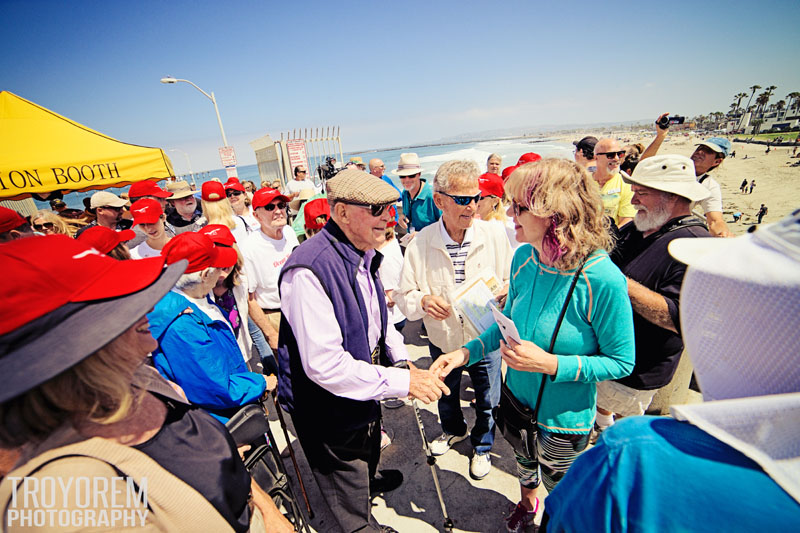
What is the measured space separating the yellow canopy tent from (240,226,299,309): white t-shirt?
8.68 ft

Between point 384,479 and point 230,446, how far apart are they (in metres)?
2.00

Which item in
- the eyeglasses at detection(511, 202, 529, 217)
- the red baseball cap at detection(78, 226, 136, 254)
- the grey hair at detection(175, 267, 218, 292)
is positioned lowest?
the grey hair at detection(175, 267, 218, 292)

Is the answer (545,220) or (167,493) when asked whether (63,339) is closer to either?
(167,493)

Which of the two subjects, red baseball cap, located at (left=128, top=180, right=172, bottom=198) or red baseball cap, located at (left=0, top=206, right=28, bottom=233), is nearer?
red baseball cap, located at (left=0, top=206, right=28, bottom=233)

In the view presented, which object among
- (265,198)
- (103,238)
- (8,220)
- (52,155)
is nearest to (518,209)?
(265,198)

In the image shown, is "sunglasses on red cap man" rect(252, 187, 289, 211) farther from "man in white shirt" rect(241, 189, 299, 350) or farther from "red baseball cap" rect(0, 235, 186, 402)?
"red baseball cap" rect(0, 235, 186, 402)

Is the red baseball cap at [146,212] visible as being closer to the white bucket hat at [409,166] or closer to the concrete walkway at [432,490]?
the concrete walkway at [432,490]

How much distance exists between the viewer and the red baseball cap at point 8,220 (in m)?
3.53

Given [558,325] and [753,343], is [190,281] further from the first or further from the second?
[753,343]

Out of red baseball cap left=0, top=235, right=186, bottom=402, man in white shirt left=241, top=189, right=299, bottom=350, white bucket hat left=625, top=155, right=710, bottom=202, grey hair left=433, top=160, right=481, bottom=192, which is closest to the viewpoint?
red baseball cap left=0, top=235, right=186, bottom=402

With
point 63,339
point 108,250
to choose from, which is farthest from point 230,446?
point 108,250

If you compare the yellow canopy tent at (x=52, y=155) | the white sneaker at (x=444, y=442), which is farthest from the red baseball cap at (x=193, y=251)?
the yellow canopy tent at (x=52, y=155)

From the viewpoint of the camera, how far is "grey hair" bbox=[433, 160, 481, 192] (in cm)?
243

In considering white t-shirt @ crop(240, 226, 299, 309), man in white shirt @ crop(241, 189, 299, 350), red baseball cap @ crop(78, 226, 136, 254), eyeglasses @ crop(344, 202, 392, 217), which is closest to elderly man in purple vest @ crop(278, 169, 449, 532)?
eyeglasses @ crop(344, 202, 392, 217)
